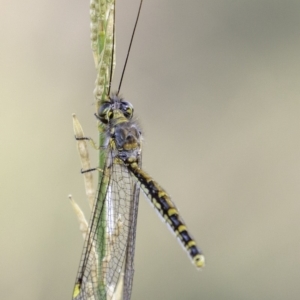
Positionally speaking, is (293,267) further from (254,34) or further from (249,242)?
(254,34)

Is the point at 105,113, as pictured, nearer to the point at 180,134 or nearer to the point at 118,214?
the point at 118,214

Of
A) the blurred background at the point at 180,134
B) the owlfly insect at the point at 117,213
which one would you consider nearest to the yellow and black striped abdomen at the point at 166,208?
the owlfly insect at the point at 117,213

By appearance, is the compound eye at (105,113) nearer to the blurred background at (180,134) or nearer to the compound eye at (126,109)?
the compound eye at (126,109)

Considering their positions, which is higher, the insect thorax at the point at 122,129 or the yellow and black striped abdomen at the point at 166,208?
the insect thorax at the point at 122,129

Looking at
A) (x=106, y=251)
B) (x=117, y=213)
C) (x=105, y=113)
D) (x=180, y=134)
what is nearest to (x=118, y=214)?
(x=117, y=213)

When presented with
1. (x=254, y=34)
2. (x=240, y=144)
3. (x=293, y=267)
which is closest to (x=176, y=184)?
(x=240, y=144)
